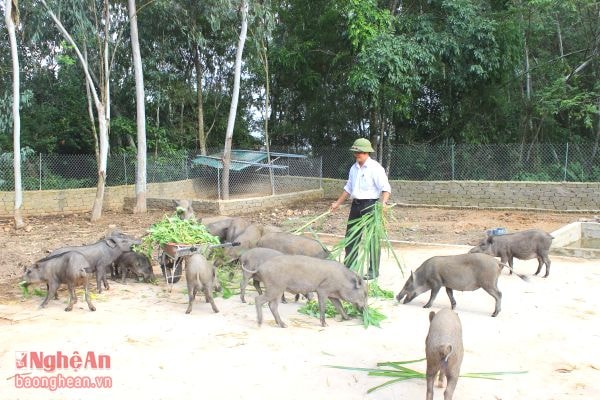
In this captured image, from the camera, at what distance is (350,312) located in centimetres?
660

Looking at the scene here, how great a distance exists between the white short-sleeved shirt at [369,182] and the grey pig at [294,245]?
3.24 ft

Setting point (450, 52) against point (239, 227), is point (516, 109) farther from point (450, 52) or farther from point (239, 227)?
point (239, 227)

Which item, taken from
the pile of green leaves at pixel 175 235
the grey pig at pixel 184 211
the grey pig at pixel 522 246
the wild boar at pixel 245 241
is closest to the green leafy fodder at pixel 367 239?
the wild boar at pixel 245 241

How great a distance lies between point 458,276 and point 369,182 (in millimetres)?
1957

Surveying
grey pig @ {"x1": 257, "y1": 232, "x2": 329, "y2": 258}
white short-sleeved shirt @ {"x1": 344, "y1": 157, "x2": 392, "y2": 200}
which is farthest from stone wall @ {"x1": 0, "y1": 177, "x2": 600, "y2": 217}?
white short-sleeved shirt @ {"x1": 344, "y1": 157, "x2": 392, "y2": 200}

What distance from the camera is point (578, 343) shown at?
564 centimetres

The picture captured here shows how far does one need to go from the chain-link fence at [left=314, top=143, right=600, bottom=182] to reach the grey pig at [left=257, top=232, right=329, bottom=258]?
39.7 ft

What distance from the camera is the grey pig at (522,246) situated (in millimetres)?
8461

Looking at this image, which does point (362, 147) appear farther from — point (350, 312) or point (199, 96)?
point (199, 96)

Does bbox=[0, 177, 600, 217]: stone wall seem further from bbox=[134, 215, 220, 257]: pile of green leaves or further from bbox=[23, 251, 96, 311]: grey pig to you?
bbox=[23, 251, 96, 311]: grey pig

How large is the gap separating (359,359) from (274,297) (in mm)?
1332

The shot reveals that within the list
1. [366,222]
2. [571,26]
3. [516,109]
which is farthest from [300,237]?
[571,26]

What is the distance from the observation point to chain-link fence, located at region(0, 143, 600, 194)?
17312mm

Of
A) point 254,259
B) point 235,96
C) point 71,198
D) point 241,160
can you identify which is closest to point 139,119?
point 235,96
